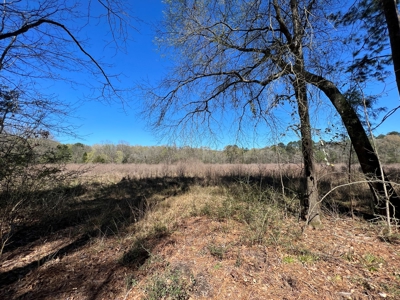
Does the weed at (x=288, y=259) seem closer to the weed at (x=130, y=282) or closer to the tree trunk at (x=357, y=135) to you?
the weed at (x=130, y=282)

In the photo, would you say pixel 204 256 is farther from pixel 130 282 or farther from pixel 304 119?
pixel 304 119

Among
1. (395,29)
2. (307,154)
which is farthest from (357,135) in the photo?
(395,29)

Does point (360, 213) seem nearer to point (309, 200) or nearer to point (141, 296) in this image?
point (309, 200)

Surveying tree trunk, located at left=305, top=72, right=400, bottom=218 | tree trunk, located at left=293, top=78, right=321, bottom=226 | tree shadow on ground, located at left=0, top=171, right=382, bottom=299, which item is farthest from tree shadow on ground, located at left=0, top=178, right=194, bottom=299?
tree trunk, located at left=305, top=72, right=400, bottom=218

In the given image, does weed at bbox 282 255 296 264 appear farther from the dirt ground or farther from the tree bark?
the tree bark

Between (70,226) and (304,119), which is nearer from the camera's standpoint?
(304,119)

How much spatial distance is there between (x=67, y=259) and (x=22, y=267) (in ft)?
2.01

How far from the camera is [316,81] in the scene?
394 centimetres

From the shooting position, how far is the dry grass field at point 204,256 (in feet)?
7.33

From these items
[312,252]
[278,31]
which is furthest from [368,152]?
[278,31]

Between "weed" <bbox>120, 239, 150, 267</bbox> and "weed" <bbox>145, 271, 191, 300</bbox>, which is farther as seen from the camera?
"weed" <bbox>120, 239, 150, 267</bbox>

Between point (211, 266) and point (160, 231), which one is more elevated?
point (160, 231)

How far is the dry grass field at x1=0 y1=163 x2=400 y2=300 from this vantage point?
2.23 m

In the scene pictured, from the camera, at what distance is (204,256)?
2852 mm
